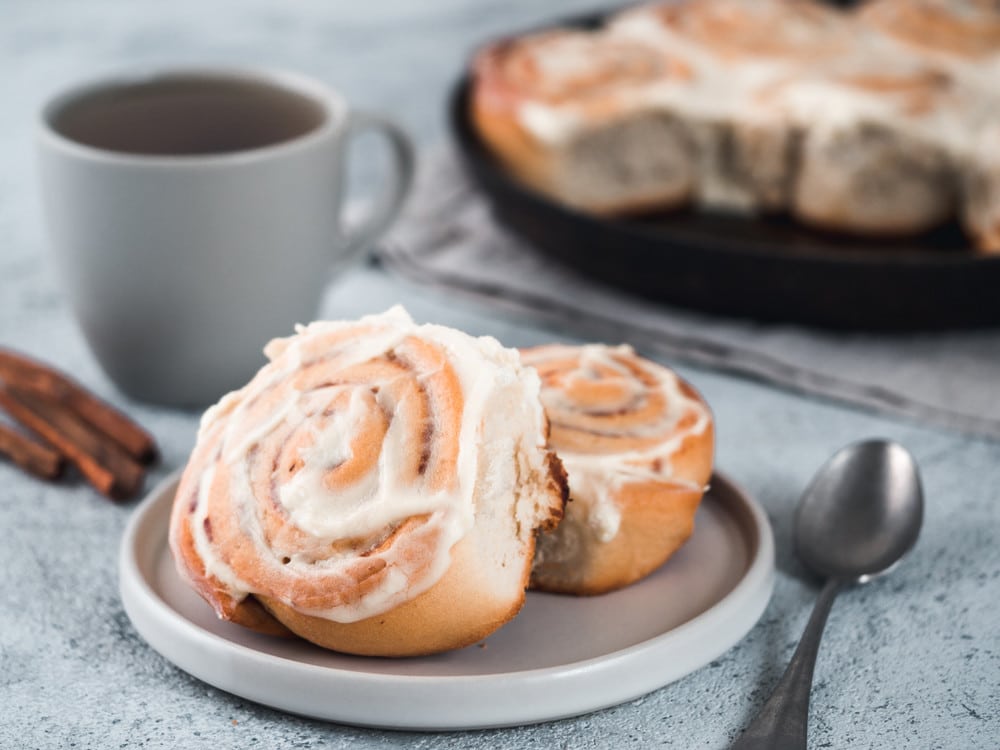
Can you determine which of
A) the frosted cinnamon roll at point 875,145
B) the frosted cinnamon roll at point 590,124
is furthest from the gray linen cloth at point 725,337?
the frosted cinnamon roll at point 875,145

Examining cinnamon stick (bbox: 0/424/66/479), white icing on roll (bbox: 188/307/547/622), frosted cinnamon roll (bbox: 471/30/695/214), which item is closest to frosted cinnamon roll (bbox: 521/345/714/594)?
white icing on roll (bbox: 188/307/547/622)

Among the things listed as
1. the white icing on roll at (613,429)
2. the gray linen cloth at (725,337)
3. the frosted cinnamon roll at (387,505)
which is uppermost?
the frosted cinnamon roll at (387,505)

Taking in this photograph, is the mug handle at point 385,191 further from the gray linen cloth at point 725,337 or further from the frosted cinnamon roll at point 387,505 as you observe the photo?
the frosted cinnamon roll at point 387,505

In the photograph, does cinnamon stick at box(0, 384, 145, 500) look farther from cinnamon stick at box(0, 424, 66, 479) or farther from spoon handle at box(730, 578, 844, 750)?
spoon handle at box(730, 578, 844, 750)

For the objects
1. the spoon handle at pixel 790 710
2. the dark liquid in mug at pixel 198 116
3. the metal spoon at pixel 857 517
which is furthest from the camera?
the dark liquid in mug at pixel 198 116

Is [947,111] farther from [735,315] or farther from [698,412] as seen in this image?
[698,412]

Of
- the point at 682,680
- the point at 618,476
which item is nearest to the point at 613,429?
the point at 618,476

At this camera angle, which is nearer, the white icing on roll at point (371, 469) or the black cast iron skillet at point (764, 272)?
the white icing on roll at point (371, 469)

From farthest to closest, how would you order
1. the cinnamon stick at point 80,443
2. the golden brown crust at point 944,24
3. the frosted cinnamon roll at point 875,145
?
the golden brown crust at point 944,24
the frosted cinnamon roll at point 875,145
the cinnamon stick at point 80,443
